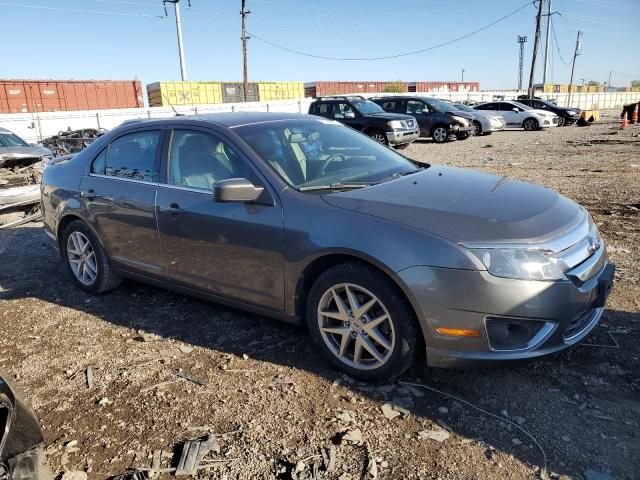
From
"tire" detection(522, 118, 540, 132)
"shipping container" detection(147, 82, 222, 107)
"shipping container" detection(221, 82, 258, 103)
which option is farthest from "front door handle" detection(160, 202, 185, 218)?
"shipping container" detection(221, 82, 258, 103)

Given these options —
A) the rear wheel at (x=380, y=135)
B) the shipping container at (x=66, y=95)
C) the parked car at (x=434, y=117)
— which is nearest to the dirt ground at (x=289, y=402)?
the rear wheel at (x=380, y=135)

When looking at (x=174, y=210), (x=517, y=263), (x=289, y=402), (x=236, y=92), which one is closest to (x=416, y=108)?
(x=174, y=210)

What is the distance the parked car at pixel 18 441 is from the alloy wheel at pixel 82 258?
2.94m

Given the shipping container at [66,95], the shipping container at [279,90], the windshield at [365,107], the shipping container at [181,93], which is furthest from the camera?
the shipping container at [279,90]

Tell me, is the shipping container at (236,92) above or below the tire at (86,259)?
above

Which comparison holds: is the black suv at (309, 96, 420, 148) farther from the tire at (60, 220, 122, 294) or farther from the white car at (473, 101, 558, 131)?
the tire at (60, 220, 122, 294)

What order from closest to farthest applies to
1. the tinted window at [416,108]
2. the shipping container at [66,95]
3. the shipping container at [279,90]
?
the tinted window at [416,108]
the shipping container at [66,95]
the shipping container at [279,90]

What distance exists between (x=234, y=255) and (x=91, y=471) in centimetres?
155

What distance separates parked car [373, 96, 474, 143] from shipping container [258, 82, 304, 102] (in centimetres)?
2818

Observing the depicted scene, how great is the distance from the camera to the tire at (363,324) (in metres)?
2.88

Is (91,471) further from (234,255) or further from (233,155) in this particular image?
(233,155)

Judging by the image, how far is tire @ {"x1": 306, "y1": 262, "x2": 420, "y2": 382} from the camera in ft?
9.45

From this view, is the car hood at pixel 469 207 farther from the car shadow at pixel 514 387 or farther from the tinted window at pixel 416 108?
the tinted window at pixel 416 108

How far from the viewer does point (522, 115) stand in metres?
24.9
